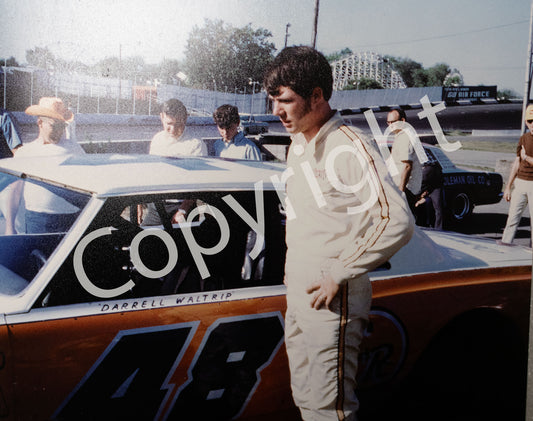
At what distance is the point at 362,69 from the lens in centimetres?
378

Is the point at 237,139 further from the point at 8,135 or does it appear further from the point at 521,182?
the point at 521,182

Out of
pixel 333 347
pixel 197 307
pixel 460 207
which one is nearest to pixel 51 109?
pixel 197 307

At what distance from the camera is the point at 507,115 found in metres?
4.23

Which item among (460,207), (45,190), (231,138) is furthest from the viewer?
(460,207)

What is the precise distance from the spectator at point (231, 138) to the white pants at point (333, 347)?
2.22 m

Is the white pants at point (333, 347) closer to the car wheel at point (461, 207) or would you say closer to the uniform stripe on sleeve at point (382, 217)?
the uniform stripe on sleeve at point (382, 217)

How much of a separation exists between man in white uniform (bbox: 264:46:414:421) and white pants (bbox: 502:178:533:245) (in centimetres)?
330

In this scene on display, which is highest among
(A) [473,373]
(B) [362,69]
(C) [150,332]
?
(B) [362,69]

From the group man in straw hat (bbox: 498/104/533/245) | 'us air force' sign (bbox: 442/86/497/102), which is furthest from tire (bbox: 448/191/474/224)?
'us air force' sign (bbox: 442/86/497/102)

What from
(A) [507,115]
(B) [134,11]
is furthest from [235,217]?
(A) [507,115]

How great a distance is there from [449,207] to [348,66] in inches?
90.5

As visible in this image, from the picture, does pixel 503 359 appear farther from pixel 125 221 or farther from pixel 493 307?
pixel 125 221

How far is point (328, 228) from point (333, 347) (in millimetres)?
379

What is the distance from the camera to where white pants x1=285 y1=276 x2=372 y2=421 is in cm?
152
